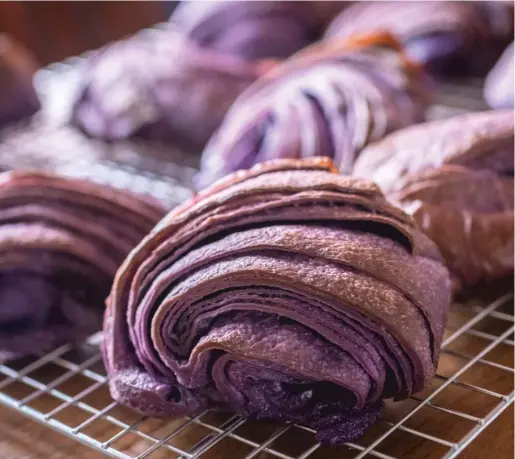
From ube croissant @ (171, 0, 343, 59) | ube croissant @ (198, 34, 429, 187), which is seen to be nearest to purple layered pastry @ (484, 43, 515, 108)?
ube croissant @ (198, 34, 429, 187)

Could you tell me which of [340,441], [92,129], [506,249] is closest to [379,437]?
[340,441]

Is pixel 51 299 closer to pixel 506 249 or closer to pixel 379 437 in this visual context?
pixel 379 437

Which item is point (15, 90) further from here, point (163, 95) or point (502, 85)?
point (502, 85)

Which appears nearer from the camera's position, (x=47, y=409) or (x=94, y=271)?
(x=47, y=409)

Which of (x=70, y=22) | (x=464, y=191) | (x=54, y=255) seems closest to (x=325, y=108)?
(x=464, y=191)

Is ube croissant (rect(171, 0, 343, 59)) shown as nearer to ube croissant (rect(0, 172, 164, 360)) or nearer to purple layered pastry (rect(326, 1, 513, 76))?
purple layered pastry (rect(326, 1, 513, 76))

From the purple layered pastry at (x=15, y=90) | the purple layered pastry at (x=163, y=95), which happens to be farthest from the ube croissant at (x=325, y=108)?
the purple layered pastry at (x=15, y=90)

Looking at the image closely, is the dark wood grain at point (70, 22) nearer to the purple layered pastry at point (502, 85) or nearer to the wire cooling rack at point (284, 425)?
the purple layered pastry at point (502, 85)
